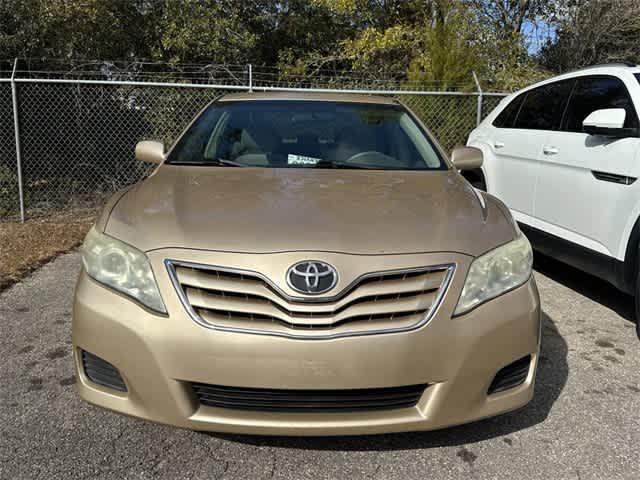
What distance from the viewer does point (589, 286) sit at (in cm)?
490

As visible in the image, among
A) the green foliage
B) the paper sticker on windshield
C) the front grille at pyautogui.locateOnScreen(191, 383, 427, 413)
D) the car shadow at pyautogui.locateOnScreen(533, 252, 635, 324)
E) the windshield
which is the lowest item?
the car shadow at pyautogui.locateOnScreen(533, 252, 635, 324)

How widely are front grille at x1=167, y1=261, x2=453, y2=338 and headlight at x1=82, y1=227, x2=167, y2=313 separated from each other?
0.11 metres

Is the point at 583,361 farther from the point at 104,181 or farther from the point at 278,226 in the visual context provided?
the point at 104,181

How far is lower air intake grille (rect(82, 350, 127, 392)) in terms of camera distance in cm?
209

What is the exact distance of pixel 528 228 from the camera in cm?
473

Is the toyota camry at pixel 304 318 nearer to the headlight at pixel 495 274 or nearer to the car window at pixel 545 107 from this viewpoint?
the headlight at pixel 495 274

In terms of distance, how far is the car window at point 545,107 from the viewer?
15.3 feet

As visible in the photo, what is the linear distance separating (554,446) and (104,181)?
7.16 meters

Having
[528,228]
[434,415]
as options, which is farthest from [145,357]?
[528,228]

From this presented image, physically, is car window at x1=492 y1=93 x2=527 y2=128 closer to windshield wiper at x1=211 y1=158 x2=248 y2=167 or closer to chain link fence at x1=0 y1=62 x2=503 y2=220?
chain link fence at x1=0 y1=62 x2=503 y2=220

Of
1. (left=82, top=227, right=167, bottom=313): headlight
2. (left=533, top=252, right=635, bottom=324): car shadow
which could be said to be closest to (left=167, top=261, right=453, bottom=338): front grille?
(left=82, top=227, right=167, bottom=313): headlight

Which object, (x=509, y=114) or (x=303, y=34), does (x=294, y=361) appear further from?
(x=303, y=34)

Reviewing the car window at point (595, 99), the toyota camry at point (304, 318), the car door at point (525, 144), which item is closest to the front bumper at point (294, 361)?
the toyota camry at point (304, 318)

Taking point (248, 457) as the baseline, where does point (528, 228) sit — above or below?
above
